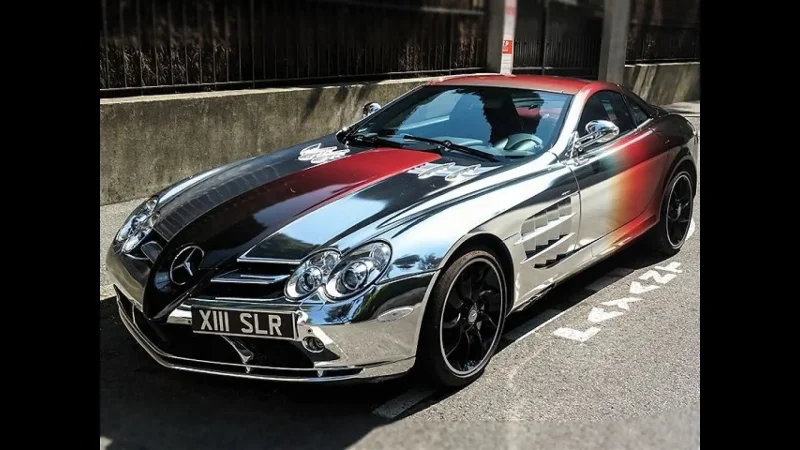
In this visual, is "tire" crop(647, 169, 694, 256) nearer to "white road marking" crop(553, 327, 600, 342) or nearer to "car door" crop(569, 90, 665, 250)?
"car door" crop(569, 90, 665, 250)

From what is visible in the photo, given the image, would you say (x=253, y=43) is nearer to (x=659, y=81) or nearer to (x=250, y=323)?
(x=250, y=323)

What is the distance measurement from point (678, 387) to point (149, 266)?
2543mm

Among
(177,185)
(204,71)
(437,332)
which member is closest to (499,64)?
(204,71)

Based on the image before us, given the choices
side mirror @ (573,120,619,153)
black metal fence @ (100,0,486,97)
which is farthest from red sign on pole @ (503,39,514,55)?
side mirror @ (573,120,619,153)

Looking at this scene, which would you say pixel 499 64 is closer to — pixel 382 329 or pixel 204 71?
pixel 204 71

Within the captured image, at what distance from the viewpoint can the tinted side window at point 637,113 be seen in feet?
16.9

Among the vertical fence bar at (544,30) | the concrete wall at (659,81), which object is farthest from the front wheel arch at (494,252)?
the concrete wall at (659,81)

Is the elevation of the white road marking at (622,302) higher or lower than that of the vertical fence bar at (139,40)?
lower

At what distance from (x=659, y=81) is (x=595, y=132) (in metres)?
11.7

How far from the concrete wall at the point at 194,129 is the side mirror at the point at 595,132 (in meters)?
4.09

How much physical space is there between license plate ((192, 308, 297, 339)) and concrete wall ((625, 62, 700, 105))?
12967 mm

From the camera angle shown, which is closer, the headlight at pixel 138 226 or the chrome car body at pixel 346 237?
the chrome car body at pixel 346 237

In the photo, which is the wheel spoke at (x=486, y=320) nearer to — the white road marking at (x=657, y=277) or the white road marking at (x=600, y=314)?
the white road marking at (x=600, y=314)

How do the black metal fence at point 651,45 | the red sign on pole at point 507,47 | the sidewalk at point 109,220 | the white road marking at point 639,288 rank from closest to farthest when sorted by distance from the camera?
1. the white road marking at point 639,288
2. the sidewalk at point 109,220
3. the red sign on pole at point 507,47
4. the black metal fence at point 651,45
